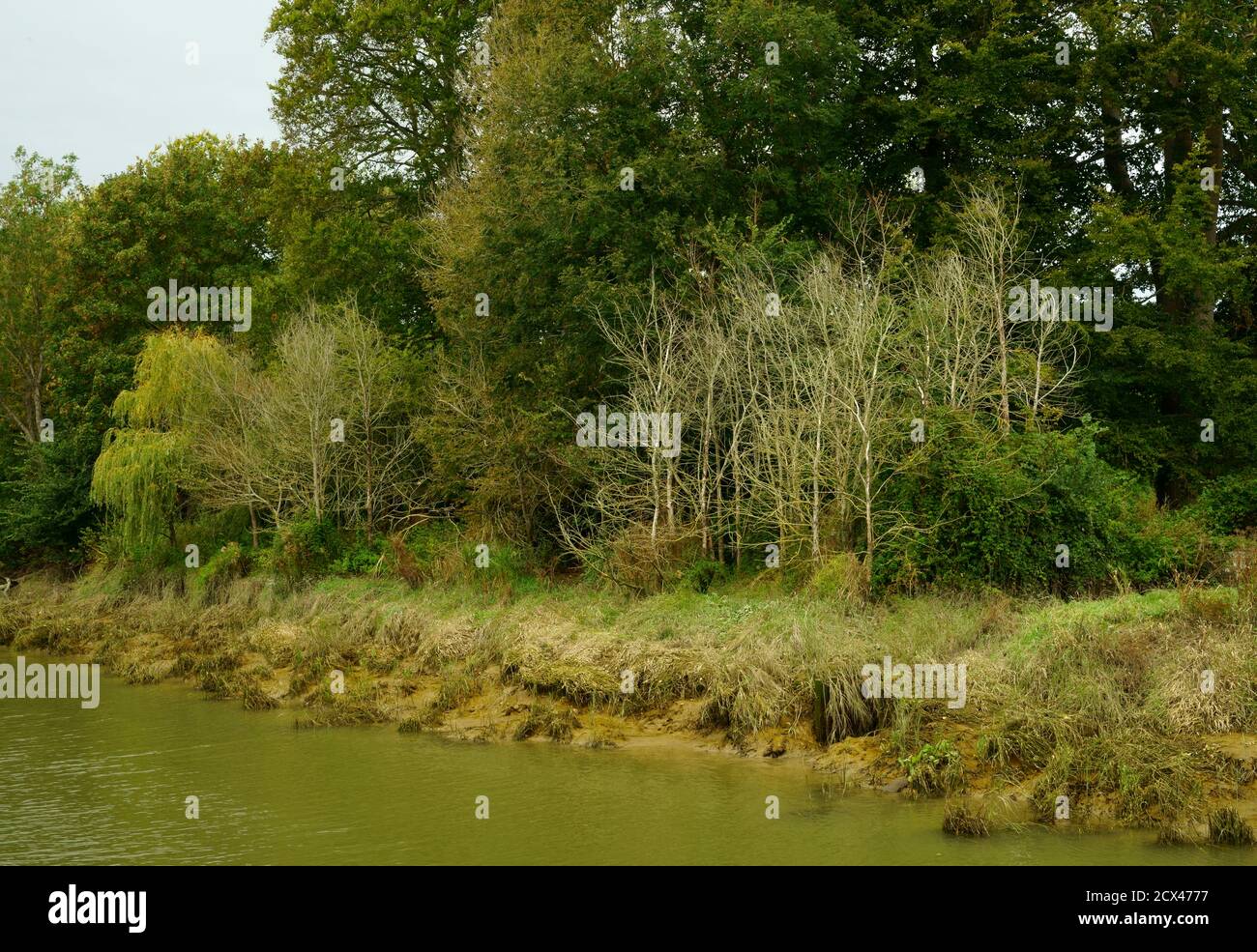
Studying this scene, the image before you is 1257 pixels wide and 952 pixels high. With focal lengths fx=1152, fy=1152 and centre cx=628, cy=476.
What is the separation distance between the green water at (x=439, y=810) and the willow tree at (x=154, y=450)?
12682mm

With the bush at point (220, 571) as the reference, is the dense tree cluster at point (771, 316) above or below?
above

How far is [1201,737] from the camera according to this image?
12.2 m

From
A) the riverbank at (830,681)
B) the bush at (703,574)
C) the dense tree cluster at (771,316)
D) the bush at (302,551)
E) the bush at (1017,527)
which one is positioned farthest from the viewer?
the bush at (302,551)

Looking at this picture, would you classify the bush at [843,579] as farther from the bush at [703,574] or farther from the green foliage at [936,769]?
the green foliage at [936,769]

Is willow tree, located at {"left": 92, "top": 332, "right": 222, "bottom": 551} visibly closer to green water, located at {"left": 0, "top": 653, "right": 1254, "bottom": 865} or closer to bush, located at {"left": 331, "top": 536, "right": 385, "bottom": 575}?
bush, located at {"left": 331, "top": 536, "right": 385, "bottom": 575}

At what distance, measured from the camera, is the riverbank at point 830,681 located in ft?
39.6

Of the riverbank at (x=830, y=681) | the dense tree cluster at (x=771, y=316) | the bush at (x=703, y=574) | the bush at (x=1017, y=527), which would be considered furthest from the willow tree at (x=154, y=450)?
the bush at (x=1017, y=527)

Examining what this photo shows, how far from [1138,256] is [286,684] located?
19877mm

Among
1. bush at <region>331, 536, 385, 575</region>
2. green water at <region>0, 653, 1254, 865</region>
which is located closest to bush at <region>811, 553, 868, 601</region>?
green water at <region>0, 653, 1254, 865</region>

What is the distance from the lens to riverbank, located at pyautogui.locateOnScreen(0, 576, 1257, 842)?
12070mm

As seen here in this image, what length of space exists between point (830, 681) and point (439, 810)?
502 cm

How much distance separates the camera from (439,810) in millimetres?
13320

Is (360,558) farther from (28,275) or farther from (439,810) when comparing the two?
(28,275)
